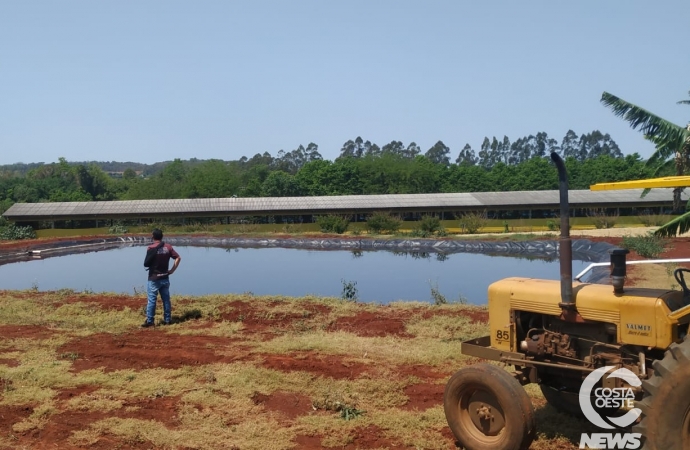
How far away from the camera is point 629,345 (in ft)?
17.3

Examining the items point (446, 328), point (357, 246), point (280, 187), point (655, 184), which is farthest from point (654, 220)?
point (655, 184)

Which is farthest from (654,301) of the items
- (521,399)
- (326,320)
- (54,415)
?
(326,320)

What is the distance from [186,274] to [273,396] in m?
15.8

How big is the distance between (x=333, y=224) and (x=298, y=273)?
17.6m

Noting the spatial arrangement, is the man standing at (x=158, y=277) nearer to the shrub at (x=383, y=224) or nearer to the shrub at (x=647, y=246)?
the shrub at (x=647, y=246)

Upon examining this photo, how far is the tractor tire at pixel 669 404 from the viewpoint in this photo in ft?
14.4

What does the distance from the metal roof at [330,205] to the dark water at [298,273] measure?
1329cm

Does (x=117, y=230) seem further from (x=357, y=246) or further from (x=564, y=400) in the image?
(x=564, y=400)

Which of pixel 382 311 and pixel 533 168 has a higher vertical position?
pixel 533 168

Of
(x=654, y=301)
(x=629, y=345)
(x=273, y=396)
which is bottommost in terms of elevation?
(x=273, y=396)

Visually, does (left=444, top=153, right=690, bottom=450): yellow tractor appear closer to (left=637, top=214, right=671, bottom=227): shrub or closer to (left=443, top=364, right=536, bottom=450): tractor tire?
(left=443, top=364, right=536, bottom=450): tractor tire

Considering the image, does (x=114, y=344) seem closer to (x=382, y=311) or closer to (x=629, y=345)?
(x=382, y=311)

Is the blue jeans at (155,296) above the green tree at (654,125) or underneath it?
underneath

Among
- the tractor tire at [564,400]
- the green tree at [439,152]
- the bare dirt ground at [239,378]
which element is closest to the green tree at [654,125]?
the bare dirt ground at [239,378]
